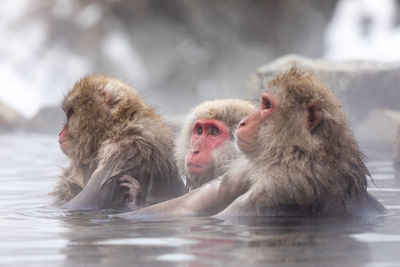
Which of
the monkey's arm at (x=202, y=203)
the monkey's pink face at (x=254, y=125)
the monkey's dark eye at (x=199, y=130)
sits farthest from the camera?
the monkey's dark eye at (x=199, y=130)

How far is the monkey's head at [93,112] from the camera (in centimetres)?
533

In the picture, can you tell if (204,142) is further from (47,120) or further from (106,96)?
(47,120)

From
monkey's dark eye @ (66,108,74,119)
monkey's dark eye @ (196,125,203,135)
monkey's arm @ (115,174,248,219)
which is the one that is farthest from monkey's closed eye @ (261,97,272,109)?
monkey's dark eye @ (66,108,74,119)

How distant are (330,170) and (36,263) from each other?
1.69 metres

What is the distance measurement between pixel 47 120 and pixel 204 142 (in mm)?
12670

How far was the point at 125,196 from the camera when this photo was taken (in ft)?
16.5

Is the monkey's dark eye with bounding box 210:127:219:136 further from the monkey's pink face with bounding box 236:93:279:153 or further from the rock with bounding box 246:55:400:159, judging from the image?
the rock with bounding box 246:55:400:159

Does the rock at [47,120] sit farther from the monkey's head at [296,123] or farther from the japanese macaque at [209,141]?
the monkey's head at [296,123]

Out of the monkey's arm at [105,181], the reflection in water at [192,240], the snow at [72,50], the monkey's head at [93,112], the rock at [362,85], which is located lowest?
the reflection in water at [192,240]

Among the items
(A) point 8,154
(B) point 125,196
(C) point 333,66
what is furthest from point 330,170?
(C) point 333,66

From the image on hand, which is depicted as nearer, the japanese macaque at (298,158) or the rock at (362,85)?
the japanese macaque at (298,158)

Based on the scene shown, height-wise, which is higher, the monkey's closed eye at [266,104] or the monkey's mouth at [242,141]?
the monkey's closed eye at [266,104]

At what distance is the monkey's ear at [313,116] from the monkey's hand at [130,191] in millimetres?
1369

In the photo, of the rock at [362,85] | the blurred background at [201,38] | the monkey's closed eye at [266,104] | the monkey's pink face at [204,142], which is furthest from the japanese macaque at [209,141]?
the blurred background at [201,38]
